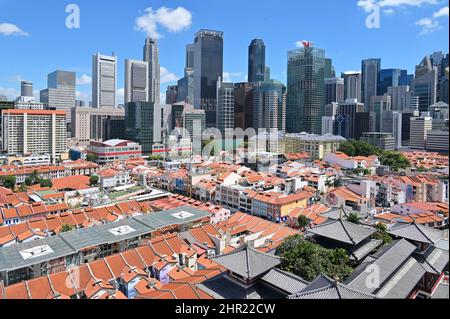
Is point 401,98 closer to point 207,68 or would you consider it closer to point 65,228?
point 207,68

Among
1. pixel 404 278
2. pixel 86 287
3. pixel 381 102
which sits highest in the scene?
pixel 381 102

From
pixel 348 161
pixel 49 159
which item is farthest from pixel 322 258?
pixel 49 159

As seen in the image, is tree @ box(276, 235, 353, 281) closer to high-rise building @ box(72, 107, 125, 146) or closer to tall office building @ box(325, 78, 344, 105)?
high-rise building @ box(72, 107, 125, 146)

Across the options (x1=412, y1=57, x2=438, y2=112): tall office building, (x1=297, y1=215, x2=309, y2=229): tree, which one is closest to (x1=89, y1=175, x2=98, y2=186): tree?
(x1=297, y1=215, x2=309, y2=229): tree

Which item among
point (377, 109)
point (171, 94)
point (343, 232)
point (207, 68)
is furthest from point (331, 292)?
point (171, 94)

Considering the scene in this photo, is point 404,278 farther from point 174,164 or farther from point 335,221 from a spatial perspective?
point 174,164

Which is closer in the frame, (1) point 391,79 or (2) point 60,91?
(2) point 60,91

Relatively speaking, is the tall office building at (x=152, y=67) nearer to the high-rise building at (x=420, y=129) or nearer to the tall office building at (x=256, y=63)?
the tall office building at (x=256, y=63)
